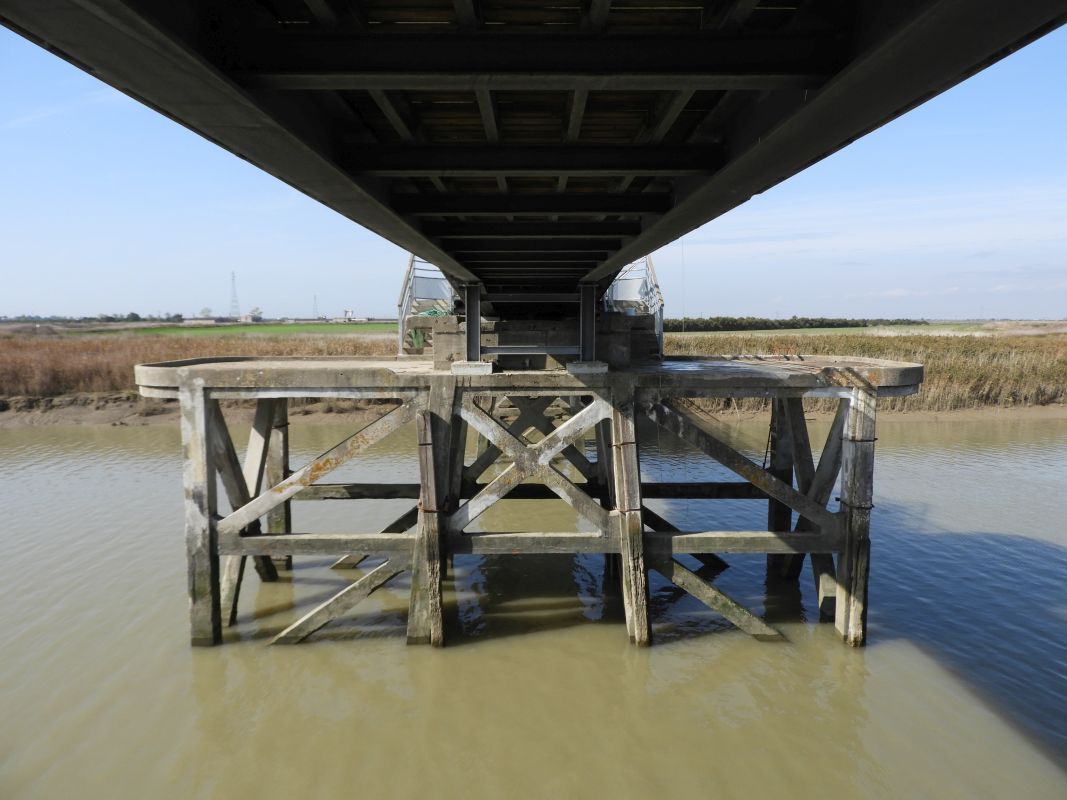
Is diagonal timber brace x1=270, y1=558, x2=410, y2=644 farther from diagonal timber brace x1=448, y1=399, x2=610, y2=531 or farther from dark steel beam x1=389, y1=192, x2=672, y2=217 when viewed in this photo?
dark steel beam x1=389, y1=192, x2=672, y2=217

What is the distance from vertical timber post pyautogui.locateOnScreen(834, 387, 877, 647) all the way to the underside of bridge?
309 cm

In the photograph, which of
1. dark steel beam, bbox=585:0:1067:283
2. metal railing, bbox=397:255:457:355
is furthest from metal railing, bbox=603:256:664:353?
dark steel beam, bbox=585:0:1067:283

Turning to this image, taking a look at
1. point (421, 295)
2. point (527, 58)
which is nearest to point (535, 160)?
point (527, 58)

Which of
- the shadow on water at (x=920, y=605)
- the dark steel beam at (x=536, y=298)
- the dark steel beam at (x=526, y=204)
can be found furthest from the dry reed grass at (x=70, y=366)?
the dark steel beam at (x=526, y=204)

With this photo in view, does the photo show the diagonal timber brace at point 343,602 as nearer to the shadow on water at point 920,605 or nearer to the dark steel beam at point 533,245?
the shadow on water at point 920,605

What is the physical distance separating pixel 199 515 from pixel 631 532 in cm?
434

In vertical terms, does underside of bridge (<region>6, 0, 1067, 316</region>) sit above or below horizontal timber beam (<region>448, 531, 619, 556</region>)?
above

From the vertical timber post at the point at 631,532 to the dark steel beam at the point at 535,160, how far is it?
112 inches

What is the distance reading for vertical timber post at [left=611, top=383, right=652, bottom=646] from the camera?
6285 mm

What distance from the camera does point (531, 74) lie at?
263 centimetres

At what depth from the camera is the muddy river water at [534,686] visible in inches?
183

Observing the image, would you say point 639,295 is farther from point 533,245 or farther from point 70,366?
point 70,366

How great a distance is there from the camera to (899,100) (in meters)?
2.39

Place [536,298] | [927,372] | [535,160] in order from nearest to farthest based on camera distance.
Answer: [535,160]
[536,298]
[927,372]
